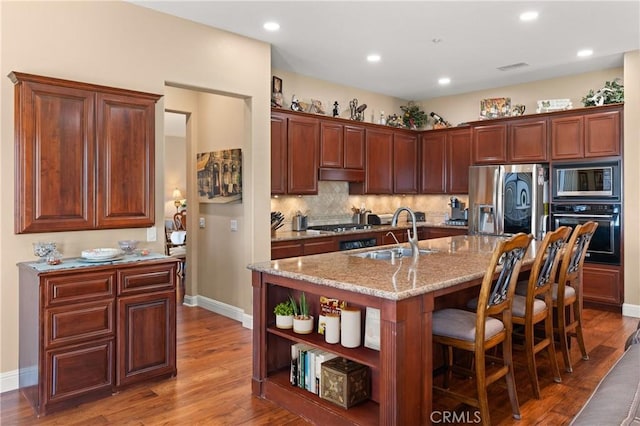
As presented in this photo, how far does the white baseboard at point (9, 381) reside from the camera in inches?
120

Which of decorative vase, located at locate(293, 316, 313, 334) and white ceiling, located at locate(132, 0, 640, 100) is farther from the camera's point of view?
white ceiling, located at locate(132, 0, 640, 100)

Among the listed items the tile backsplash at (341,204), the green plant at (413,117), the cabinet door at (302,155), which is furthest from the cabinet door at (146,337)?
the green plant at (413,117)

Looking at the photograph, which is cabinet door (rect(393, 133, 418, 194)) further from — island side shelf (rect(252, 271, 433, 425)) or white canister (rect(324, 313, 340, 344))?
white canister (rect(324, 313, 340, 344))

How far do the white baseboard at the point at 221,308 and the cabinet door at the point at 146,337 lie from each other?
1403 millimetres

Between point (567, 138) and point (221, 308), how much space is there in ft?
15.4

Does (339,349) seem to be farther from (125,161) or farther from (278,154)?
(278,154)

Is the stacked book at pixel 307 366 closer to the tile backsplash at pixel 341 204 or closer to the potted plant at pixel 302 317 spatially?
the potted plant at pixel 302 317

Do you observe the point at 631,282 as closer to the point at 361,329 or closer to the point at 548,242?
the point at 548,242

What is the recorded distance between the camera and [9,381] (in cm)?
308

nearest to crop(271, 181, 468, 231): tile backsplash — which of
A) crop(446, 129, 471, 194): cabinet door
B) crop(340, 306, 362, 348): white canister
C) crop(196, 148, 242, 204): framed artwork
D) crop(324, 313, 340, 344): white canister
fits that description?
crop(446, 129, 471, 194): cabinet door

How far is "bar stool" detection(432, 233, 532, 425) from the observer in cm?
242

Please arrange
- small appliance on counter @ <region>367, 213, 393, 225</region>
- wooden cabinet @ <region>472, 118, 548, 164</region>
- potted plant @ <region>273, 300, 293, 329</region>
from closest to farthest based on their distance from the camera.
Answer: potted plant @ <region>273, 300, 293, 329</region> → wooden cabinet @ <region>472, 118, 548, 164</region> → small appliance on counter @ <region>367, 213, 393, 225</region>

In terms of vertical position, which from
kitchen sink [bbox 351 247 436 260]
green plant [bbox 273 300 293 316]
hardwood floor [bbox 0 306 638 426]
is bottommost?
hardwood floor [bbox 0 306 638 426]

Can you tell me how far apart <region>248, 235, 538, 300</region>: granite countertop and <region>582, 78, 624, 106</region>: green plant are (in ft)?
9.49
